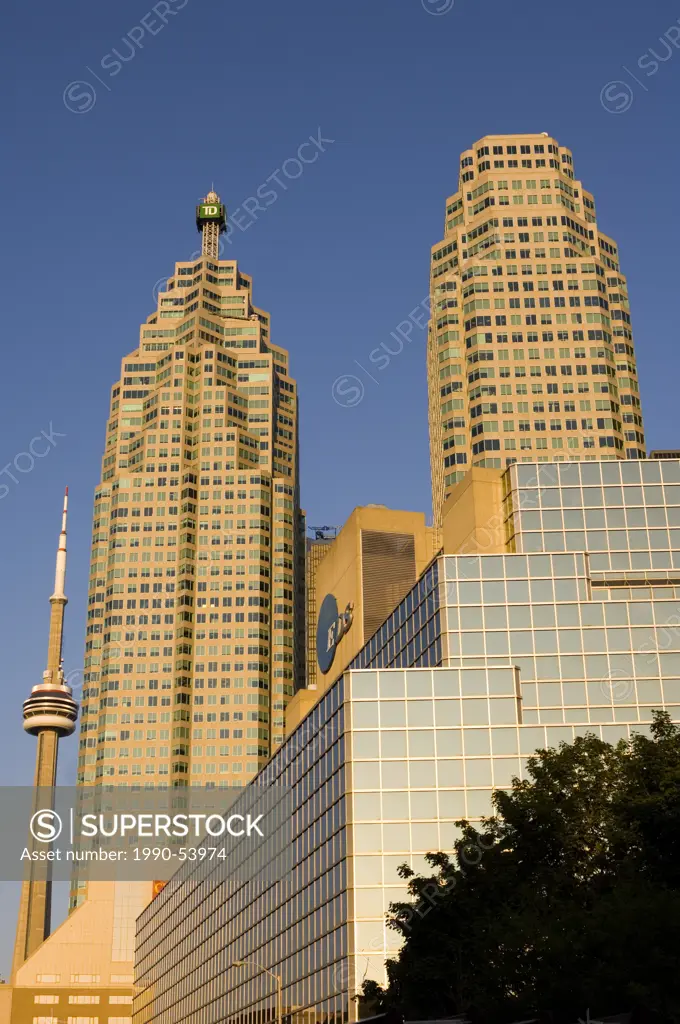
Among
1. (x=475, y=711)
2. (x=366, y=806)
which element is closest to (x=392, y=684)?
(x=475, y=711)

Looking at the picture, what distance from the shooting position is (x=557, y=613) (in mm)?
78875

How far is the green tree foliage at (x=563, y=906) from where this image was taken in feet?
112

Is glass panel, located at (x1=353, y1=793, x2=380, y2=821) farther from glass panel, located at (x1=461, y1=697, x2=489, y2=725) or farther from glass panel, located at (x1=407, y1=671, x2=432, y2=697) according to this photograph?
glass panel, located at (x1=461, y1=697, x2=489, y2=725)

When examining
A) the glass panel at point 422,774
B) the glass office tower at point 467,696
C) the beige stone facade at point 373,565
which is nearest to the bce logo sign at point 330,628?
the beige stone facade at point 373,565

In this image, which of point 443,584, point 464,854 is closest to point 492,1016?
point 464,854

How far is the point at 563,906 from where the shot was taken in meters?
38.6

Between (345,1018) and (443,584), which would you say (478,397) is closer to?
(443,584)

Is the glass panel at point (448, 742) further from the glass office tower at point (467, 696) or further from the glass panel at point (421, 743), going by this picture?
the glass panel at point (421, 743)

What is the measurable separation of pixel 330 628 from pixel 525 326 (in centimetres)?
8098

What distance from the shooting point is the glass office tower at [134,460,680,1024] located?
2805 inches

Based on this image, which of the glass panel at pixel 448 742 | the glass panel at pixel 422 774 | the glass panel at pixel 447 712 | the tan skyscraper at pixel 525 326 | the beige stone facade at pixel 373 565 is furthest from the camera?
the tan skyscraper at pixel 525 326

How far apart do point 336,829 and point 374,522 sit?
97.3 feet

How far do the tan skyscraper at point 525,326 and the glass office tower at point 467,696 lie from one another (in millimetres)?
80677

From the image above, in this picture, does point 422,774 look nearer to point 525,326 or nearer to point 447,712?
point 447,712
